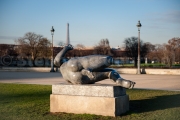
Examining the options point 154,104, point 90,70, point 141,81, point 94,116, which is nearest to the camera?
point 94,116

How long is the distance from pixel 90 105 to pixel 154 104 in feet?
A: 8.25

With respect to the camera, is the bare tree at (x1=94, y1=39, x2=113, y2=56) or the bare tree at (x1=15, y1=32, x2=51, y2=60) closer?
the bare tree at (x1=15, y1=32, x2=51, y2=60)

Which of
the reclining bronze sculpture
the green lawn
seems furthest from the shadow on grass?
the reclining bronze sculpture

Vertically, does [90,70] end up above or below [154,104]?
above

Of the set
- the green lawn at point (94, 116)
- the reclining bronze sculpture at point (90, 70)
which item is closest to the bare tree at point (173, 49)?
the green lawn at point (94, 116)

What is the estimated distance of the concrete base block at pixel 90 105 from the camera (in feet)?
24.3

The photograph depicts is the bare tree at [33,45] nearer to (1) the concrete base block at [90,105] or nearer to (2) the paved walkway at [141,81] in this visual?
(2) the paved walkway at [141,81]

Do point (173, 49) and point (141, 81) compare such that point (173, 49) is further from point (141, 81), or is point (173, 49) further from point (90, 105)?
point (90, 105)

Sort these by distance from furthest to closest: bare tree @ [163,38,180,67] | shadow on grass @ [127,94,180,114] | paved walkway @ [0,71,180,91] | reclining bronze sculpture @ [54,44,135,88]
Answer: bare tree @ [163,38,180,67] → paved walkway @ [0,71,180,91] → shadow on grass @ [127,94,180,114] → reclining bronze sculpture @ [54,44,135,88]

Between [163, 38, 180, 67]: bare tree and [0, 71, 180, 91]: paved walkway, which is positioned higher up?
[163, 38, 180, 67]: bare tree

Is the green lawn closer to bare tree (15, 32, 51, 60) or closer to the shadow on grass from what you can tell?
the shadow on grass

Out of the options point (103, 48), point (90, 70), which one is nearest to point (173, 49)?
point (103, 48)

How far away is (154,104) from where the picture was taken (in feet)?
30.5

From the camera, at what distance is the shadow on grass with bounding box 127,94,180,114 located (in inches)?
333
